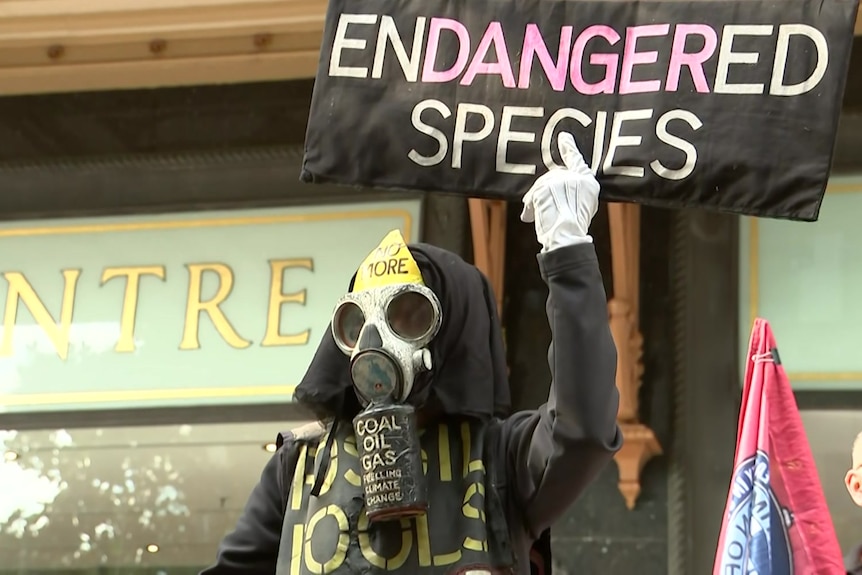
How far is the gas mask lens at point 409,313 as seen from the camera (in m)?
2.41

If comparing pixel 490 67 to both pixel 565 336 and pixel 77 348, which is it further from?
pixel 77 348

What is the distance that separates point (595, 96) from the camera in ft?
Answer: 8.54

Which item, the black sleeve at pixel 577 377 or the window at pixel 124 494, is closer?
the black sleeve at pixel 577 377

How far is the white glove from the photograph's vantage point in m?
2.25

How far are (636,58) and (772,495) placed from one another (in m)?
1.40

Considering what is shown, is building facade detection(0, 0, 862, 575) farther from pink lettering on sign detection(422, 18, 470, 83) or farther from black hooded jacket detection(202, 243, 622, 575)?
black hooded jacket detection(202, 243, 622, 575)

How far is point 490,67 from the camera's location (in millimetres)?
2674

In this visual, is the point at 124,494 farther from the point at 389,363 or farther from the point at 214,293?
the point at 389,363

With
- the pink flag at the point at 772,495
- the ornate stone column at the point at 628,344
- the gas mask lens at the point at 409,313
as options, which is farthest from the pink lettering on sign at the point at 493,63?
the ornate stone column at the point at 628,344

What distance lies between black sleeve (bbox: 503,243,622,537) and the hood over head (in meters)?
0.17

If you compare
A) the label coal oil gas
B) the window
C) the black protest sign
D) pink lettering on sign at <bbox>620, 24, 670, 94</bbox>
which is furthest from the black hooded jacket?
the window

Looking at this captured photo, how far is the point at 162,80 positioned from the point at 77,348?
1.06 m

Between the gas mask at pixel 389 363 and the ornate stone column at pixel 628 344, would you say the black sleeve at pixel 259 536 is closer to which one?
the gas mask at pixel 389 363

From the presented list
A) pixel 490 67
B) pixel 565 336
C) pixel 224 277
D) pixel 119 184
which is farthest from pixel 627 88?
pixel 119 184
